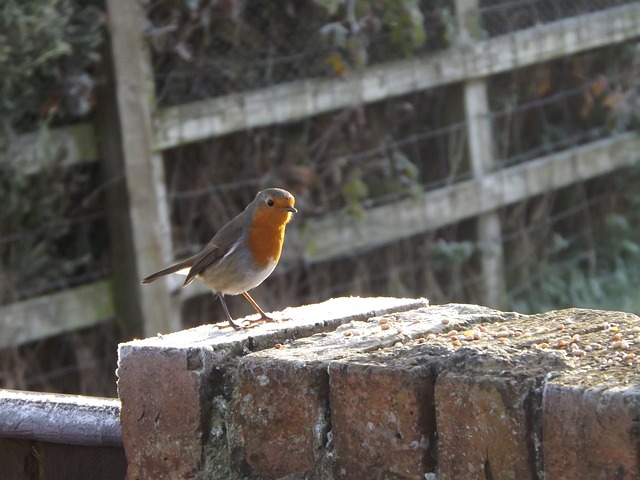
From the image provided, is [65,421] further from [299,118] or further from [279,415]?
[299,118]

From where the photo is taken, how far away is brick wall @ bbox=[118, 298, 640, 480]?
5.15ft

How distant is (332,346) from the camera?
197cm

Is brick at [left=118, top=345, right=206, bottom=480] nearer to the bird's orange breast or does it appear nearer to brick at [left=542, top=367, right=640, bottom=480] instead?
brick at [left=542, top=367, right=640, bottom=480]

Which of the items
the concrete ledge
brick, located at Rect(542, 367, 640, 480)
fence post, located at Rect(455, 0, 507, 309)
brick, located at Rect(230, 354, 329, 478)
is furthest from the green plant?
brick, located at Rect(542, 367, 640, 480)

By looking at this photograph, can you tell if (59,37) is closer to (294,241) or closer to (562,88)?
(294,241)

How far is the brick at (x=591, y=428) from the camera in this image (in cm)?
149

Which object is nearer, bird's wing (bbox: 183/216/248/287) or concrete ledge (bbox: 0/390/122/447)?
concrete ledge (bbox: 0/390/122/447)

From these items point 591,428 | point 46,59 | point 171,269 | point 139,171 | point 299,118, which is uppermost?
point 46,59

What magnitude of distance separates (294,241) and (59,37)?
1496mm

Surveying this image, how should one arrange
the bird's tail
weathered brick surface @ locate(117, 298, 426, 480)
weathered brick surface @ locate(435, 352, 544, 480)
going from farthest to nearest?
1. the bird's tail
2. weathered brick surface @ locate(117, 298, 426, 480)
3. weathered brick surface @ locate(435, 352, 544, 480)

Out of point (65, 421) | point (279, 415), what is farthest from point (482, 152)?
point (279, 415)

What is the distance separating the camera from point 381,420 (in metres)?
1.76

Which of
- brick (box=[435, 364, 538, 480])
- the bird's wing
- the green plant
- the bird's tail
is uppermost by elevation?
the green plant

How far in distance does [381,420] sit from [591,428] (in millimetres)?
348
